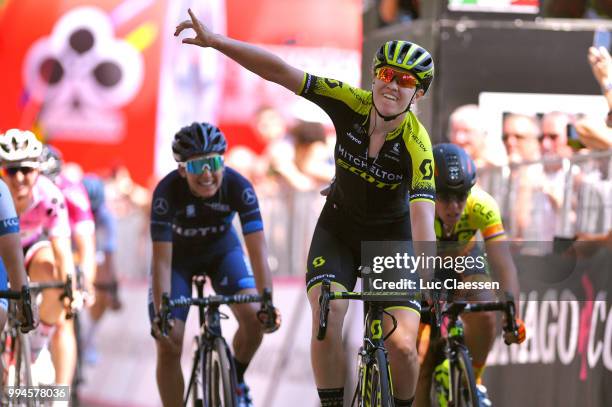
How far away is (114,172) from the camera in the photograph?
2208 centimetres

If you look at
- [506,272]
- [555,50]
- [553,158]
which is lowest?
[506,272]

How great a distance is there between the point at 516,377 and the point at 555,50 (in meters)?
3.27

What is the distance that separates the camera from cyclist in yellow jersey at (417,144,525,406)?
8.74 metres

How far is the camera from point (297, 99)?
2480 cm

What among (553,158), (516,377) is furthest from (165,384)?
(553,158)

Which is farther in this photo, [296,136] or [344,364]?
[296,136]

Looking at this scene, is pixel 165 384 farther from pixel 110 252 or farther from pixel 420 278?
pixel 110 252

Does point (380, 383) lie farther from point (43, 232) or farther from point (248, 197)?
point (43, 232)

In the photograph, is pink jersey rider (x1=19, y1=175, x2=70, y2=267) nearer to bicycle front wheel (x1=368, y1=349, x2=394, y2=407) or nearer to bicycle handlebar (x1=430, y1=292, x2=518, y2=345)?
bicycle handlebar (x1=430, y1=292, x2=518, y2=345)

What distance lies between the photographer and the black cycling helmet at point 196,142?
934cm

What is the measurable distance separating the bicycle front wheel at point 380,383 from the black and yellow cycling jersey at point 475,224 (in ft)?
5.70

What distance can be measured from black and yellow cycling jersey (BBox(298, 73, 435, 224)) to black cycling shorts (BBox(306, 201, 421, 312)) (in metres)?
0.08

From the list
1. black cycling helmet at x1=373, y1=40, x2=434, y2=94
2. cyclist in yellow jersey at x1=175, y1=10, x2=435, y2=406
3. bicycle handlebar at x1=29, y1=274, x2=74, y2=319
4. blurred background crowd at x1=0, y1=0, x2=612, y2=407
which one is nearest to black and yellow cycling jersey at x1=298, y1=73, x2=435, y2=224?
cyclist in yellow jersey at x1=175, y1=10, x2=435, y2=406

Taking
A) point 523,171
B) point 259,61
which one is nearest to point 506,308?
point 259,61
